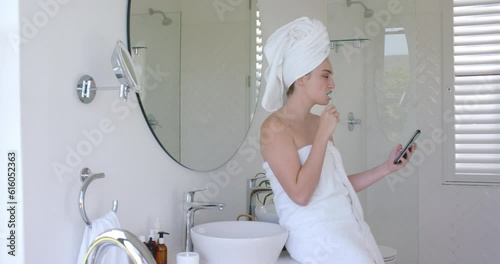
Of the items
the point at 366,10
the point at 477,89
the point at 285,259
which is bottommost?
the point at 285,259

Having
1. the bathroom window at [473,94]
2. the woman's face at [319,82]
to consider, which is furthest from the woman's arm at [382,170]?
the bathroom window at [473,94]

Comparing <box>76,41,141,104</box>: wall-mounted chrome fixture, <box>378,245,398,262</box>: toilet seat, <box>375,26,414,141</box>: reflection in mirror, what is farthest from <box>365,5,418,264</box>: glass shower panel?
<box>76,41,141,104</box>: wall-mounted chrome fixture

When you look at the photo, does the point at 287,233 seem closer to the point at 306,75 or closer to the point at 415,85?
the point at 306,75

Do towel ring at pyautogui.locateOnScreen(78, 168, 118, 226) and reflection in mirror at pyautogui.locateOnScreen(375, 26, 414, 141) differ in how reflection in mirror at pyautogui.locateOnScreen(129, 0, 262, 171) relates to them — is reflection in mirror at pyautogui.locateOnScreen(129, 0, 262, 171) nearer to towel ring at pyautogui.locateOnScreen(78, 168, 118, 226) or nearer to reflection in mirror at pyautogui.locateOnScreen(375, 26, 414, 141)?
towel ring at pyautogui.locateOnScreen(78, 168, 118, 226)

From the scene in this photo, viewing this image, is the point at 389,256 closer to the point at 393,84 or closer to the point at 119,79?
the point at 393,84

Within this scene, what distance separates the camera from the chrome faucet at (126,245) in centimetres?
90

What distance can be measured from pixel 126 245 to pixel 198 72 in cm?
106

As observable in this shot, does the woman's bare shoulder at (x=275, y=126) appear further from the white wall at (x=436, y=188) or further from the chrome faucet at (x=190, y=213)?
the white wall at (x=436, y=188)

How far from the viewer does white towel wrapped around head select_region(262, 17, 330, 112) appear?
1746 mm

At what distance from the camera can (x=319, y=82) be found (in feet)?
5.91

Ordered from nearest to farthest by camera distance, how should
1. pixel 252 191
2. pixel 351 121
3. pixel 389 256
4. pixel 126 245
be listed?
pixel 126 245 → pixel 252 191 → pixel 389 256 → pixel 351 121

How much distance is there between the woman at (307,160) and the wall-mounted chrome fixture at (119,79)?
1.75 feet

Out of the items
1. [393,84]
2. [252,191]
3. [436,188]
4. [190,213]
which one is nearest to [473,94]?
[393,84]

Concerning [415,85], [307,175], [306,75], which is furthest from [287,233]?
[415,85]
